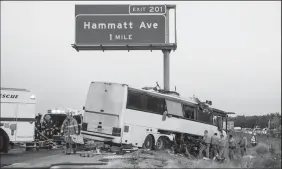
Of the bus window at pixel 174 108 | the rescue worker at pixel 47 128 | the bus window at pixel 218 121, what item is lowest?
the rescue worker at pixel 47 128

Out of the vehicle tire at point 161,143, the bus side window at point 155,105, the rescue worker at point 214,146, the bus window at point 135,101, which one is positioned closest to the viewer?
the bus window at point 135,101

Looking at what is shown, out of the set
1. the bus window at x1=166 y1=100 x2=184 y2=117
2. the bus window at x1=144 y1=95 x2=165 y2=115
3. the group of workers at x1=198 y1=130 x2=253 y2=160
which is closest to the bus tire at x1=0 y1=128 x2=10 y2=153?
the bus window at x1=144 y1=95 x2=165 y2=115

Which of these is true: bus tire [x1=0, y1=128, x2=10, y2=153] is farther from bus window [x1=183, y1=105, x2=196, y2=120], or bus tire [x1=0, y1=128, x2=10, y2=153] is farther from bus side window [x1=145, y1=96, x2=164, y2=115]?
bus window [x1=183, y1=105, x2=196, y2=120]

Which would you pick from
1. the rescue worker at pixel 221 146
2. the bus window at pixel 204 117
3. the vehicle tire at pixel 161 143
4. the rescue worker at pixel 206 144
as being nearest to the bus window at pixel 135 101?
the vehicle tire at pixel 161 143

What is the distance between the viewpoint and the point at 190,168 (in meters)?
14.4

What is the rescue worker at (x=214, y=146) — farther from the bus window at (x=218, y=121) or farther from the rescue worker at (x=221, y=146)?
the bus window at (x=218, y=121)

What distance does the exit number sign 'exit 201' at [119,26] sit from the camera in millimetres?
27828

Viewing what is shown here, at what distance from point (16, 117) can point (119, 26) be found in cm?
1079

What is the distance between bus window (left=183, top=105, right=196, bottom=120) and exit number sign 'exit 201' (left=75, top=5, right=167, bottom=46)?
571 centimetres

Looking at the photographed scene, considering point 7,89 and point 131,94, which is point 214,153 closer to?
point 131,94

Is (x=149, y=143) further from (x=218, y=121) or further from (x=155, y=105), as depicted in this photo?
(x=218, y=121)

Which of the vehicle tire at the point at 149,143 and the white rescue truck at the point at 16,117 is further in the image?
the vehicle tire at the point at 149,143

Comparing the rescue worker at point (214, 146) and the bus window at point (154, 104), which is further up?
the bus window at point (154, 104)

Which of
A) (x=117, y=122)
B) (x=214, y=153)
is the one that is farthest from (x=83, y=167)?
(x=214, y=153)
